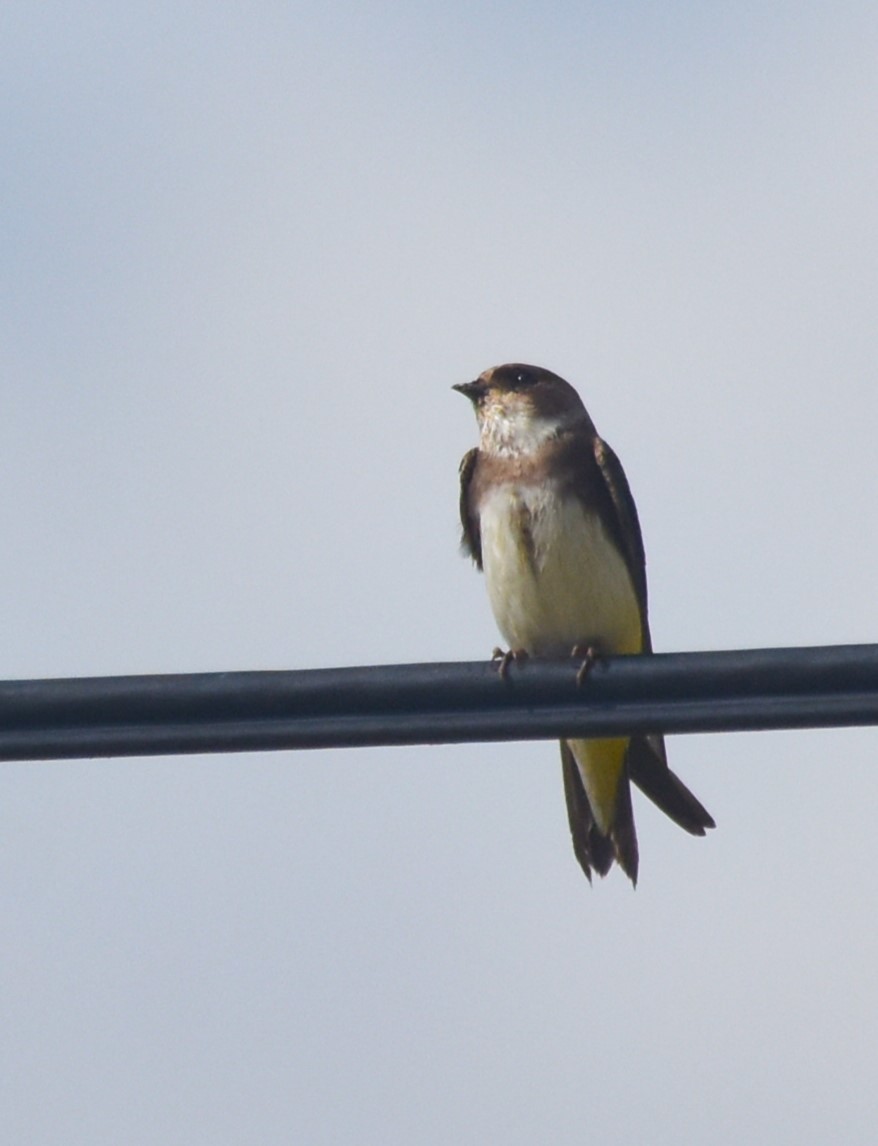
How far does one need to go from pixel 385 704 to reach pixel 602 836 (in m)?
3.64

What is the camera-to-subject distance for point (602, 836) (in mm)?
8375

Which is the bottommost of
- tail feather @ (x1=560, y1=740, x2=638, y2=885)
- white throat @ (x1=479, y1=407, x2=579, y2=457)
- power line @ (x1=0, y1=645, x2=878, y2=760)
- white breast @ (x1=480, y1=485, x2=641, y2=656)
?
power line @ (x1=0, y1=645, x2=878, y2=760)

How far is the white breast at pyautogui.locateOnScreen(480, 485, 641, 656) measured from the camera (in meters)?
8.28

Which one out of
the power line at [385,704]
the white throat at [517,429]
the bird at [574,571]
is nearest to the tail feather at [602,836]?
the bird at [574,571]

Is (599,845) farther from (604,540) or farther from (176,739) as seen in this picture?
(176,739)

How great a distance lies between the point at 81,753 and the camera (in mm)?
4887

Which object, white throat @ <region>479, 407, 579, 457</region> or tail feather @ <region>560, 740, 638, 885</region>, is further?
white throat @ <region>479, 407, 579, 457</region>

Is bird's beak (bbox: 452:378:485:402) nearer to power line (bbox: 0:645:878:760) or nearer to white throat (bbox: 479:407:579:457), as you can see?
white throat (bbox: 479:407:579:457)

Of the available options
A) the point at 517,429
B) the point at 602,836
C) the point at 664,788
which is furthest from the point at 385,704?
the point at 517,429

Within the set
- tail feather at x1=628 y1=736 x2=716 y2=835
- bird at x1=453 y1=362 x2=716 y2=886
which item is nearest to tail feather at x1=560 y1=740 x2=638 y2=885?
bird at x1=453 y1=362 x2=716 y2=886

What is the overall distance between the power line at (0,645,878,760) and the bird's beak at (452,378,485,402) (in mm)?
4752

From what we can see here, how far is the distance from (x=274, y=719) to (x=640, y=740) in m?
2.35

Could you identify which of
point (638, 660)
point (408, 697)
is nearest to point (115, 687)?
point (408, 697)

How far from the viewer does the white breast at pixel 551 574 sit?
326 inches
